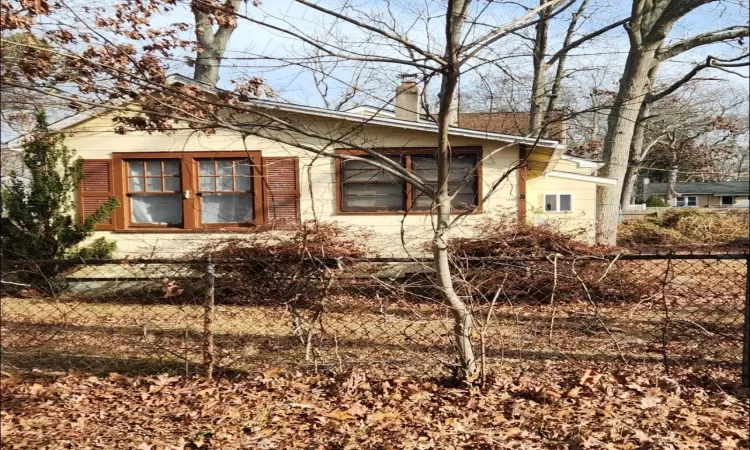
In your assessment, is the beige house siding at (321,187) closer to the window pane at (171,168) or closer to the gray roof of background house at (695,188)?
the window pane at (171,168)

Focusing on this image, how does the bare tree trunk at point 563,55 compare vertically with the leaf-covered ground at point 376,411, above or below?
above

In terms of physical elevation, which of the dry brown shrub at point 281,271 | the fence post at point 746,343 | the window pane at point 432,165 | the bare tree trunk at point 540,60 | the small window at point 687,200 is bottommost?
the fence post at point 746,343

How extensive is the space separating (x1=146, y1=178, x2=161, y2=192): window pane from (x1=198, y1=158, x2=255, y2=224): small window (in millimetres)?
744

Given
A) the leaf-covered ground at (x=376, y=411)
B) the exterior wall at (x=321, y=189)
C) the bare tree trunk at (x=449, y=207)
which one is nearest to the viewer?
the leaf-covered ground at (x=376, y=411)

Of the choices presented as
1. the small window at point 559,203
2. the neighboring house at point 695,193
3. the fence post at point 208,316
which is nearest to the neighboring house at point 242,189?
the small window at point 559,203

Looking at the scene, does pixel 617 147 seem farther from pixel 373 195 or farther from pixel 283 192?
pixel 283 192

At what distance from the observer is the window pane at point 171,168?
876 centimetres

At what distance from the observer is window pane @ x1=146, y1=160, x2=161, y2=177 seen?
8.80 metres

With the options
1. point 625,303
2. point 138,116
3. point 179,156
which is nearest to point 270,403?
point 138,116

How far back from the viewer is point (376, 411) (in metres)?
3.18

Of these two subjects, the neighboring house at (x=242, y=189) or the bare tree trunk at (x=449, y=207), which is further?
the neighboring house at (x=242, y=189)

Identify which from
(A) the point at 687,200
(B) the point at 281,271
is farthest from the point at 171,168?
(A) the point at 687,200

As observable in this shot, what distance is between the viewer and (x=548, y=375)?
3.80 meters

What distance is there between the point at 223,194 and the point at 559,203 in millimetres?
7117
